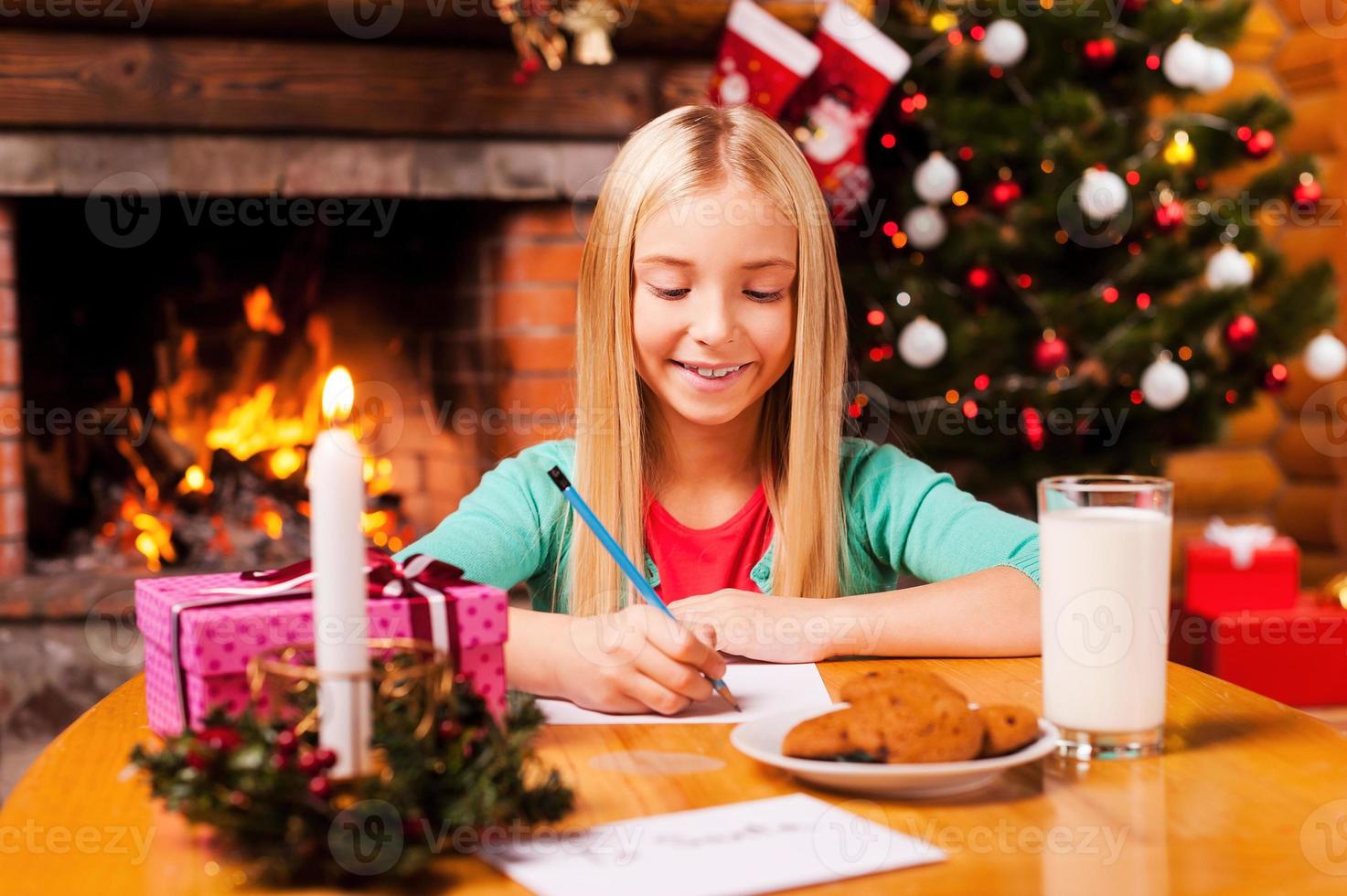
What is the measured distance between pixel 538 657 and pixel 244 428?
1.89 metres

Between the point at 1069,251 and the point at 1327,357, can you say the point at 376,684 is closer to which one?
the point at 1069,251

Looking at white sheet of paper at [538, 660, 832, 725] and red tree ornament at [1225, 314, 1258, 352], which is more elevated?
red tree ornament at [1225, 314, 1258, 352]

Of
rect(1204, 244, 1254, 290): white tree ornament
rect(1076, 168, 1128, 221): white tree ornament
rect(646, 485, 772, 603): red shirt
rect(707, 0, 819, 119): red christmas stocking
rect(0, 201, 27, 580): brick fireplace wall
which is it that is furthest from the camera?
rect(1204, 244, 1254, 290): white tree ornament

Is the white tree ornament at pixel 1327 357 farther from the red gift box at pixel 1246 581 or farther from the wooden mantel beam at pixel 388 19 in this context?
the wooden mantel beam at pixel 388 19

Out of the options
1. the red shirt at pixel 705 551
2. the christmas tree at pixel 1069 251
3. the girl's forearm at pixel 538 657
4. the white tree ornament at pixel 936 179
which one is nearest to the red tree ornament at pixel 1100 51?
the christmas tree at pixel 1069 251

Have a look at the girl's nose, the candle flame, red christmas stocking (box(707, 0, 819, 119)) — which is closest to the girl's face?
the girl's nose

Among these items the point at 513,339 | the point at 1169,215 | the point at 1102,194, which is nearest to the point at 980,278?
the point at 1102,194

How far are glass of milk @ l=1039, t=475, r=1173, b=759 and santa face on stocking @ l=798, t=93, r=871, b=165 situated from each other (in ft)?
6.11

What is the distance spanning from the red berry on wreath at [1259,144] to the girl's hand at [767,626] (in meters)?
2.06

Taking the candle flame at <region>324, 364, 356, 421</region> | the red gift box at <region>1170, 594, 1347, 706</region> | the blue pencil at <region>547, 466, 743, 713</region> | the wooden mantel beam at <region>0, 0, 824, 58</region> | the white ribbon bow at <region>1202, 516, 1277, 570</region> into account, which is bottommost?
the red gift box at <region>1170, 594, 1347, 706</region>

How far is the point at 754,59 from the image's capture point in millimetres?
2393

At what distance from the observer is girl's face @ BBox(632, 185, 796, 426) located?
122cm

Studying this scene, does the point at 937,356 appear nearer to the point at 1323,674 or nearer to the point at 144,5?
the point at 1323,674

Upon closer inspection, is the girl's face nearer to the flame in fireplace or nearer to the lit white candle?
the lit white candle
